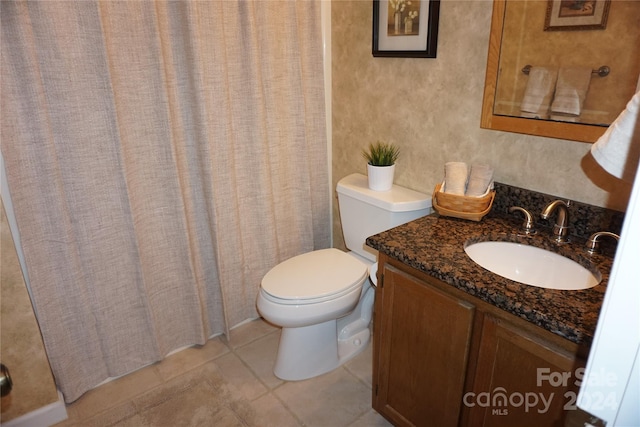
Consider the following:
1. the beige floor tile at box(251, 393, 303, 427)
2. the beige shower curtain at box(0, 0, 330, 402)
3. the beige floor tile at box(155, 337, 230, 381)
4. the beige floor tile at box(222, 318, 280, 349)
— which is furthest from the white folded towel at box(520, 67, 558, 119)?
the beige floor tile at box(155, 337, 230, 381)

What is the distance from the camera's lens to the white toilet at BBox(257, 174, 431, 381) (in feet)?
5.97

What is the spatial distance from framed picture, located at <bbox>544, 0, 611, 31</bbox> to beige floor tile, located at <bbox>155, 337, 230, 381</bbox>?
6.63 ft

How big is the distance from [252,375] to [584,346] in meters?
1.49

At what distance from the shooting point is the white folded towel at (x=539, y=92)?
1457 mm

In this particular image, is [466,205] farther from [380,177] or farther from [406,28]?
[406,28]

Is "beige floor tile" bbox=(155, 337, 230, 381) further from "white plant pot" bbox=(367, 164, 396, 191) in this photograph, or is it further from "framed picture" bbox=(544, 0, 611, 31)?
"framed picture" bbox=(544, 0, 611, 31)

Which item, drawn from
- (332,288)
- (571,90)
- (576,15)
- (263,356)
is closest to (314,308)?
(332,288)

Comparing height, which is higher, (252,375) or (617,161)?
(617,161)

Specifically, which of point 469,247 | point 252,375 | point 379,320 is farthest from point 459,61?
point 252,375

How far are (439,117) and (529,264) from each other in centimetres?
73

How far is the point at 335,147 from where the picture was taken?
242cm

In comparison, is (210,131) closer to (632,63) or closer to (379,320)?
(379,320)

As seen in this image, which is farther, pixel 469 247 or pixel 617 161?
pixel 469 247

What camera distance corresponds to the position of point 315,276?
193 centimetres
